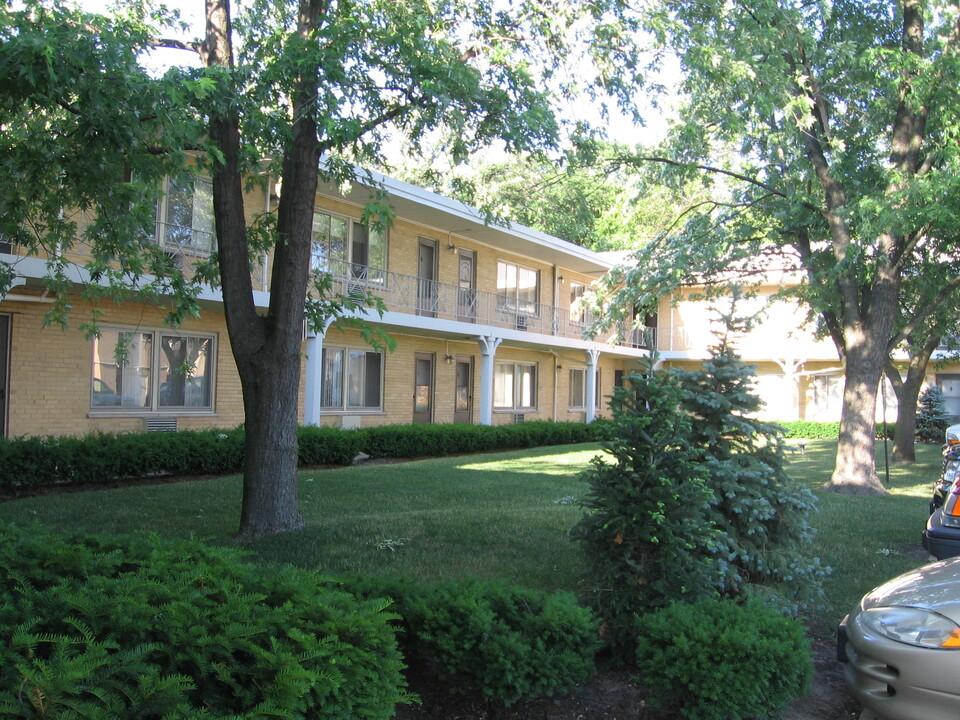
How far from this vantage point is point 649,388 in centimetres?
464

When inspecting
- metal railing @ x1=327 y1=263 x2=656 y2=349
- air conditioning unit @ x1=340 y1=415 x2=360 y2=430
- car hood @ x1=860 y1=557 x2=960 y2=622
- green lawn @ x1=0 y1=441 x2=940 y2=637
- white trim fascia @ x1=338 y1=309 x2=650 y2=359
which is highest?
metal railing @ x1=327 y1=263 x2=656 y2=349

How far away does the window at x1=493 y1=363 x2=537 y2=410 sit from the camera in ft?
76.3

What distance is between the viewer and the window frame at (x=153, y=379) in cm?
1360

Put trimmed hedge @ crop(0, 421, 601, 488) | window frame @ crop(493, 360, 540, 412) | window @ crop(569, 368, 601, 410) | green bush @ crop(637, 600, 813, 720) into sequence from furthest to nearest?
window @ crop(569, 368, 601, 410) → window frame @ crop(493, 360, 540, 412) → trimmed hedge @ crop(0, 421, 601, 488) → green bush @ crop(637, 600, 813, 720)

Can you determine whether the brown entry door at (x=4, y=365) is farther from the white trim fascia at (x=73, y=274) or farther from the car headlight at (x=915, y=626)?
the car headlight at (x=915, y=626)

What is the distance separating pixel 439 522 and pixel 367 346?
11.2 m

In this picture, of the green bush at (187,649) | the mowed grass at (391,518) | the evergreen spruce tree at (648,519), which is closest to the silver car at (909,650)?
the evergreen spruce tree at (648,519)

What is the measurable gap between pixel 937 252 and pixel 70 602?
1506cm

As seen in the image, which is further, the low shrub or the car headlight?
the low shrub

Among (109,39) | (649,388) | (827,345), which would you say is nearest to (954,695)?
(649,388)

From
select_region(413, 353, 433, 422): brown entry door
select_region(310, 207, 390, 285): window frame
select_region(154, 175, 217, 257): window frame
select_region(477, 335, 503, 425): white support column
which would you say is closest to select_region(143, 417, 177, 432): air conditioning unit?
select_region(154, 175, 217, 257): window frame

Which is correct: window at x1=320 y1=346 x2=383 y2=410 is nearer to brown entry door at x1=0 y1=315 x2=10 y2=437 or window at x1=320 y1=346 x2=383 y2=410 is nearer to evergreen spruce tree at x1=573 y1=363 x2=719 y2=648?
brown entry door at x1=0 y1=315 x2=10 y2=437

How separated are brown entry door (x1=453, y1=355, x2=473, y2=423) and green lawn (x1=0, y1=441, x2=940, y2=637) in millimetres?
8400

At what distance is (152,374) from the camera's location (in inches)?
568
